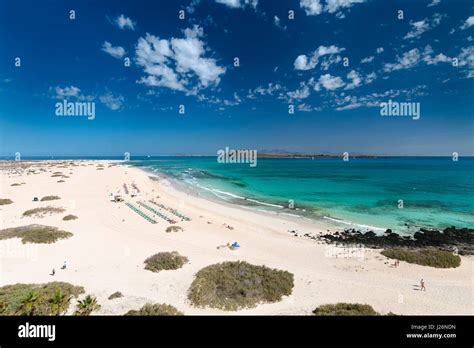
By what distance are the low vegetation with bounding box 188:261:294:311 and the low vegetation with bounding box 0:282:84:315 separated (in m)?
5.42

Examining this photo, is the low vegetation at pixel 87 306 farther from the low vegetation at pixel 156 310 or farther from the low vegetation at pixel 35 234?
the low vegetation at pixel 35 234

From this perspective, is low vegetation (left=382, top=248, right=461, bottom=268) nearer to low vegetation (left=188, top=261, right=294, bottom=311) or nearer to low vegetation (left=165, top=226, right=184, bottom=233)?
low vegetation (left=188, top=261, right=294, bottom=311)

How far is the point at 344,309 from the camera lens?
991cm

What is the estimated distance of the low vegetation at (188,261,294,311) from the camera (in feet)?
34.9

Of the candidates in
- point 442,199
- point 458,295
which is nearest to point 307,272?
point 458,295

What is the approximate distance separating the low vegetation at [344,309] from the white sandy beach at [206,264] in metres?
Result: 0.62

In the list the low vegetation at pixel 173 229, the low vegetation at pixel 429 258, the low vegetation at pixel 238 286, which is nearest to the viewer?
the low vegetation at pixel 238 286

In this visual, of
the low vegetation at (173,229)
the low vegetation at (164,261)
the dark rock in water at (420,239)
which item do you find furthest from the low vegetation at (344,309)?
the low vegetation at (173,229)

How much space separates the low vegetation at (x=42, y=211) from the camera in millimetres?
23222

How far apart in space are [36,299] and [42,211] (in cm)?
2071

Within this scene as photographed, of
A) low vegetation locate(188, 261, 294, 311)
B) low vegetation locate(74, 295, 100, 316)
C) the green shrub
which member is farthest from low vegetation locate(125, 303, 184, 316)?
the green shrub
